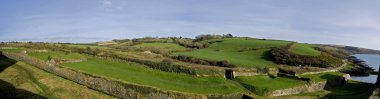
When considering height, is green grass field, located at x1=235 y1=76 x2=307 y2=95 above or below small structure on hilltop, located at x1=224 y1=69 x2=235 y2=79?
below

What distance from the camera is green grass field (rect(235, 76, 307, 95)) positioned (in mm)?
41656

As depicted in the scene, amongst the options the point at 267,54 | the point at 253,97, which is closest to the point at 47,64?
the point at 253,97

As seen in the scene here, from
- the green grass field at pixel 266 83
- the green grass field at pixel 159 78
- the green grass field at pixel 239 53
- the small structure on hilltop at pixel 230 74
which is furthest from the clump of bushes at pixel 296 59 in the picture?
the green grass field at pixel 159 78

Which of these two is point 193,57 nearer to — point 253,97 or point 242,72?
point 242,72

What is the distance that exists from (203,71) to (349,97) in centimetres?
1476

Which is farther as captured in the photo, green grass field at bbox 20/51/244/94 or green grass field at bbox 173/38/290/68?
green grass field at bbox 173/38/290/68

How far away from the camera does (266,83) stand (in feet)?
148

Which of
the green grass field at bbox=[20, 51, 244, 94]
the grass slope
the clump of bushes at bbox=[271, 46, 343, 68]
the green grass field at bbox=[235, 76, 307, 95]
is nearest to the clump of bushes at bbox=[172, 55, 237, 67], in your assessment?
the green grass field at bbox=[235, 76, 307, 95]

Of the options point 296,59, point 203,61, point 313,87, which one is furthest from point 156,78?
point 296,59

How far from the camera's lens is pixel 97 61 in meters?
47.2

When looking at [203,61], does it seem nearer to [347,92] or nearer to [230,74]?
[230,74]

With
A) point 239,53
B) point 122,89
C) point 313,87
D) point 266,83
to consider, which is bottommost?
point 313,87

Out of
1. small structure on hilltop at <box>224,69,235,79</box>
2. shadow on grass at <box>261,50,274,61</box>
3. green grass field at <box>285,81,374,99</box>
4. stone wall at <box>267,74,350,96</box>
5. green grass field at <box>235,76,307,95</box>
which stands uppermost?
shadow on grass at <box>261,50,274,61</box>

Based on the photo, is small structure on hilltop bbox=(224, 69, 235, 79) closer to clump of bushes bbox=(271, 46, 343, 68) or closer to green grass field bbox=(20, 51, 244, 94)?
green grass field bbox=(20, 51, 244, 94)
